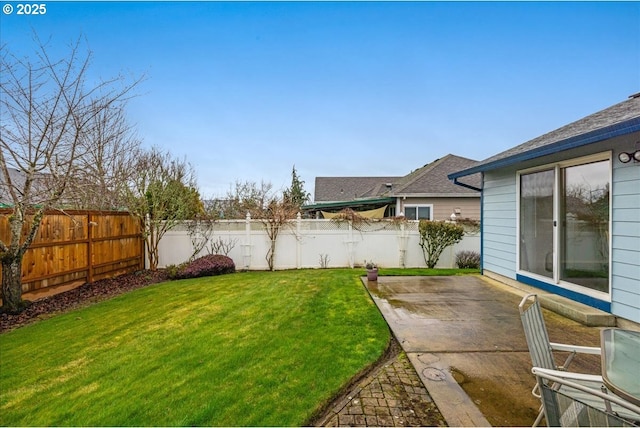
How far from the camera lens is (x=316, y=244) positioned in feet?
32.2

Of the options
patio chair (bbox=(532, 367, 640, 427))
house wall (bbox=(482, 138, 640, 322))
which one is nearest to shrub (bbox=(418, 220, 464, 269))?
house wall (bbox=(482, 138, 640, 322))

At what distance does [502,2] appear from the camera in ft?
22.0

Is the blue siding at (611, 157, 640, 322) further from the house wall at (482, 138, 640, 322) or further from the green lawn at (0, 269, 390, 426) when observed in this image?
the green lawn at (0, 269, 390, 426)

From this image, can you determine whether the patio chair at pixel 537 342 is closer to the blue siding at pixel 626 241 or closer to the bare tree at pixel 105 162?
the blue siding at pixel 626 241

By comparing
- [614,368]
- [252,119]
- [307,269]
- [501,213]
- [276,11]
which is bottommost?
[307,269]

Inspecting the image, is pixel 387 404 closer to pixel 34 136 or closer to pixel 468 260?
pixel 34 136

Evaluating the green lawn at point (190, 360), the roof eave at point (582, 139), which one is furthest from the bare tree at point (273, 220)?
the roof eave at point (582, 139)

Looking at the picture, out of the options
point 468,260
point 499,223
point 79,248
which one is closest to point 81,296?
point 79,248

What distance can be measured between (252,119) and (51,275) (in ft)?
30.8

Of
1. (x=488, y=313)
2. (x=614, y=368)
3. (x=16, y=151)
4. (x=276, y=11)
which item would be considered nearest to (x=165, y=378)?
(x=614, y=368)

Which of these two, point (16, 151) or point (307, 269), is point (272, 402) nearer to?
point (16, 151)

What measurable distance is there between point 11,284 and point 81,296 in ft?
4.62

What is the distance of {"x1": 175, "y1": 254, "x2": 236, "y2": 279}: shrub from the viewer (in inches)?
338

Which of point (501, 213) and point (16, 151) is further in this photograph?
point (501, 213)
